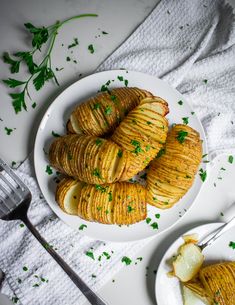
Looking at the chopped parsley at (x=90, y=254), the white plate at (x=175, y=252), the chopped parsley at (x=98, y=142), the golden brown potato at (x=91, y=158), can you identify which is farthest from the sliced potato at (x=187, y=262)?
the chopped parsley at (x=98, y=142)

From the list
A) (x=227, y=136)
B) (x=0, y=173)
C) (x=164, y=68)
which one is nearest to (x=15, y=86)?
(x=0, y=173)

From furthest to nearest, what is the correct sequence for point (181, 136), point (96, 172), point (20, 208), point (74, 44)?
point (74, 44)
point (20, 208)
point (181, 136)
point (96, 172)

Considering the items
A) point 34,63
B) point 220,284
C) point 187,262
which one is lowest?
point 220,284

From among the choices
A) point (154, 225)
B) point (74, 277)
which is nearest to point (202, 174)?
point (154, 225)

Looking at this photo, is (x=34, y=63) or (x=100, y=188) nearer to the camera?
(x=100, y=188)

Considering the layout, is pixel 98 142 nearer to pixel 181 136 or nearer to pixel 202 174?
pixel 181 136

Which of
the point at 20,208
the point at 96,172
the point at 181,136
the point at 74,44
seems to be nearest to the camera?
the point at 96,172

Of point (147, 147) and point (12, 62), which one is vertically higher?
point (12, 62)

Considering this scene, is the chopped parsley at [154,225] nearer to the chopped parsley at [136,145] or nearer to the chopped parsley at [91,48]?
the chopped parsley at [136,145]
